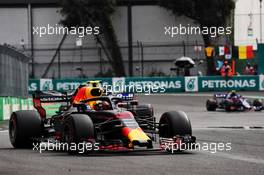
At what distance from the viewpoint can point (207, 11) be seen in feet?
163

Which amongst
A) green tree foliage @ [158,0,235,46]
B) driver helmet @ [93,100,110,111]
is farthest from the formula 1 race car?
green tree foliage @ [158,0,235,46]

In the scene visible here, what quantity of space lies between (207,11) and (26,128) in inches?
1446

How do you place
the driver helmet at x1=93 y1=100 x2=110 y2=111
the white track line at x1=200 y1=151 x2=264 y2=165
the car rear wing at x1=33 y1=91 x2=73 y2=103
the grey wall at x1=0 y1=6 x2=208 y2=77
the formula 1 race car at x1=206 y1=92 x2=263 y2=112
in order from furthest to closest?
the grey wall at x1=0 y1=6 x2=208 y2=77
the formula 1 race car at x1=206 y1=92 x2=263 y2=112
the car rear wing at x1=33 y1=91 x2=73 y2=103
the driver helmet at x1=93 y1=100 x2=110 y2=111
the white track line at x1=200 y1=151 x2=264 y2=165

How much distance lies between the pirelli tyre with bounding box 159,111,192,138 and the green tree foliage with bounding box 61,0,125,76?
37.0m

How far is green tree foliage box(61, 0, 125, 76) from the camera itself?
50.0 m

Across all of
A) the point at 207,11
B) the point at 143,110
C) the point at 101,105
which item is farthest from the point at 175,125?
the point at 207,11

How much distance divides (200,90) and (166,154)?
30.4 metres

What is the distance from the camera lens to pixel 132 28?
5328 centimetres

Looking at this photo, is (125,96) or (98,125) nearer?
(98,125)

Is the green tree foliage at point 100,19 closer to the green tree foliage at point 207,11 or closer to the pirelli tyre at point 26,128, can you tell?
the green tree foliage at point 207,11

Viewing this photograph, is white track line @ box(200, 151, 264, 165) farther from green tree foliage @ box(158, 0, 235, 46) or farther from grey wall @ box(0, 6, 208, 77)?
grey wall @ box(0, 6, 208, 77)

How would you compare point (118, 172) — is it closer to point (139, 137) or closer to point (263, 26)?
point (139, 137)

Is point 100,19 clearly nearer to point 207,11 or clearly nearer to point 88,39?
point 88,39

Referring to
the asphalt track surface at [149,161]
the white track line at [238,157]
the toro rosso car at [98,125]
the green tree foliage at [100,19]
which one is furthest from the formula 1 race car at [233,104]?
the green tree foliage at [100,19]
